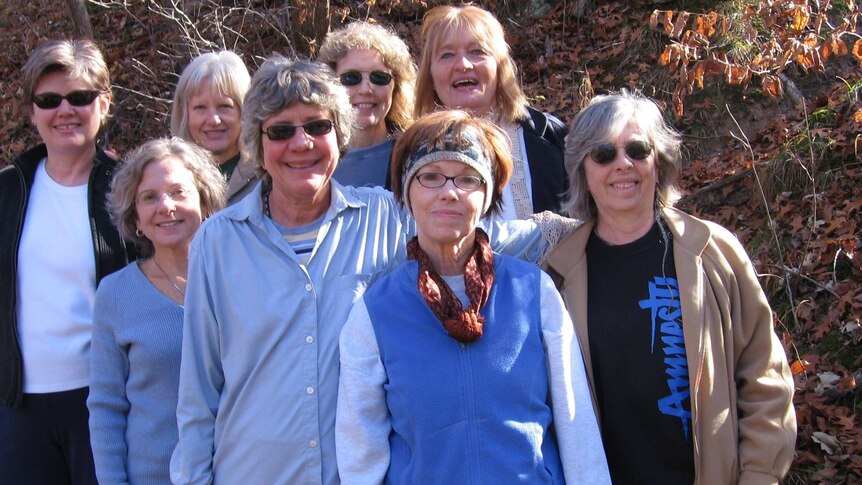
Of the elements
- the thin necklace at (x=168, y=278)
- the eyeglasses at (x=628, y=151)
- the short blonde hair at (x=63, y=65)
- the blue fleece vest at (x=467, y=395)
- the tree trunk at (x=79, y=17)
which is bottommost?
the blue fleece vest at (x=467, y=395)

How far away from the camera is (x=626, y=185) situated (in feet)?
10.6

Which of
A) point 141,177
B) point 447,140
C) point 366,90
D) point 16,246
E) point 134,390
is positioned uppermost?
point 366,90

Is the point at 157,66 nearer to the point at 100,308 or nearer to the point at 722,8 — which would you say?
the point at 722,8

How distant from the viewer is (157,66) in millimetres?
10734

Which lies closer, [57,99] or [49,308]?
[49,308]

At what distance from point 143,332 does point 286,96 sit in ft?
3.79

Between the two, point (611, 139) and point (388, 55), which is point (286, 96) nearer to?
point (611, 139)

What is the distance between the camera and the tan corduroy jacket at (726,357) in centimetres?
301

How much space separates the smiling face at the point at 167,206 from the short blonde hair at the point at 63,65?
29.9 inches

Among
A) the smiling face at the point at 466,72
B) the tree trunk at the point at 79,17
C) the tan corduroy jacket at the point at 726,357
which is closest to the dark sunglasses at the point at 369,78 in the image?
the smiling face at the point at 466,72

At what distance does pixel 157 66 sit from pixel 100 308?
8.00m

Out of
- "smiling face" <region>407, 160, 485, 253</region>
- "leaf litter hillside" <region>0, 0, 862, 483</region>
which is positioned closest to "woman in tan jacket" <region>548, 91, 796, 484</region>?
"smiling face" <region>407, 160, 485, 253</region>

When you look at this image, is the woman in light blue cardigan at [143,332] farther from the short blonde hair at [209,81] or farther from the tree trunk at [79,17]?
the tree trunk at [79,17]

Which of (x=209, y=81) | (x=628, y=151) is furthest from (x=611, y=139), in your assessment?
(x=209, y=81)
